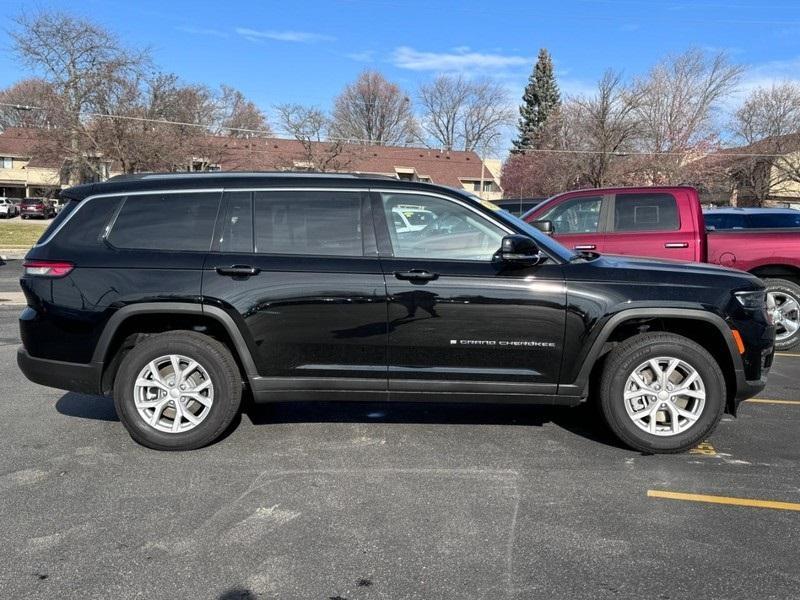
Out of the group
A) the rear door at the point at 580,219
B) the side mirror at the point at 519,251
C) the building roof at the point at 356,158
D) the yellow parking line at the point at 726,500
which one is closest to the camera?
the yellow parking line at the point at 726,500

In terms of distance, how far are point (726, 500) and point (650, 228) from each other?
4.77 metres

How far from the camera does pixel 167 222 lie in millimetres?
4258

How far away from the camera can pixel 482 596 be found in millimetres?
2652

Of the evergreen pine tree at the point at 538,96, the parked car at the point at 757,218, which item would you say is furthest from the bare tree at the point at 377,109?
the parked car at the point at 757,218

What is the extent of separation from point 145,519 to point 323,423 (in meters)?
1.76

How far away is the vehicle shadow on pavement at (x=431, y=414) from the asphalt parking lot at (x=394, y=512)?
33 mm

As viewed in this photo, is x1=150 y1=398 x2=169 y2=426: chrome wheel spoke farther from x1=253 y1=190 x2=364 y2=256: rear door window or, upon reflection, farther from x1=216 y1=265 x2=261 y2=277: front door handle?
x1=253 y1=190 x2=364 y2=256: rear door window

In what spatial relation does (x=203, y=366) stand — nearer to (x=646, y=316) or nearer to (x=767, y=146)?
(x=646, y=316)

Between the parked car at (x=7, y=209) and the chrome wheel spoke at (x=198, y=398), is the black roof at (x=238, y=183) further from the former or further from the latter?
the parked car at (x=7, y=209)

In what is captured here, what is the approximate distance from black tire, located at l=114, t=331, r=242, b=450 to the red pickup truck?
4.50 m

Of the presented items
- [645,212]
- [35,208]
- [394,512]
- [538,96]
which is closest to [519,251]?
[394,512]

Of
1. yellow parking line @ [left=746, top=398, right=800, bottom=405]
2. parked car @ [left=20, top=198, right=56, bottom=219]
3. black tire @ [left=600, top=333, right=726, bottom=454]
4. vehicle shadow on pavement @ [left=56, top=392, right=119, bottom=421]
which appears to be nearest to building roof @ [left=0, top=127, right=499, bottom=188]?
parked car @ [left=20, top=198, right=56, bottom=219]

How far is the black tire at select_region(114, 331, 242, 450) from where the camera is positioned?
417cm

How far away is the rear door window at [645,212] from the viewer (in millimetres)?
7625
